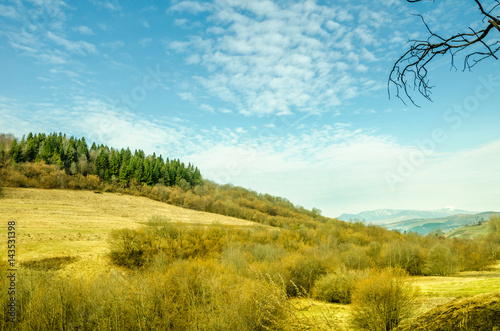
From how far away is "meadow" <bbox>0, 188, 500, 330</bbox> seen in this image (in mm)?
7121

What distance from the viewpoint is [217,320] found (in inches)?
271

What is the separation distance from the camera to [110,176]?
70.4 meters

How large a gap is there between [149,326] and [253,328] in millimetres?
2873

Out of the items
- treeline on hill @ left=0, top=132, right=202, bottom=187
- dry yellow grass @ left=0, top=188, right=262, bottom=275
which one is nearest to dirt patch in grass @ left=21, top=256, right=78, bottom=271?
dry yellow grass @ left=0, top=188, right=262, bottom=275

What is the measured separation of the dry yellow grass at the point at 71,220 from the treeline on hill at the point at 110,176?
18.9ft

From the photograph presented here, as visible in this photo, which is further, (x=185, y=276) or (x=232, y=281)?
(x=232, y=281)

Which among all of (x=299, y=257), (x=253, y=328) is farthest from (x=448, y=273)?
(x=253, y=328)

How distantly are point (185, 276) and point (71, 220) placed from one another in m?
33.3

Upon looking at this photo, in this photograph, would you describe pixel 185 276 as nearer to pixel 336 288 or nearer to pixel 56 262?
pixel 336 288

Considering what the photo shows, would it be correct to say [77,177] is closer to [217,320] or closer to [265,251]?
[265,251]

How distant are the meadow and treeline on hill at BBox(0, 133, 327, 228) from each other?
14.3m

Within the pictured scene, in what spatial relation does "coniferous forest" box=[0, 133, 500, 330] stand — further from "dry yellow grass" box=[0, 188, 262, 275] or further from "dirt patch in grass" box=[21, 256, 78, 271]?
"dry yellow grass" box=[0, 188, 262, 275]

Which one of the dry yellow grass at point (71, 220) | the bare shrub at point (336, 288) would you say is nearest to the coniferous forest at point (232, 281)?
the bare shrub at point (336, 288)

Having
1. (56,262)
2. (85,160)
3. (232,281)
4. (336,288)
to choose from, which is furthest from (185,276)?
(85,160)
